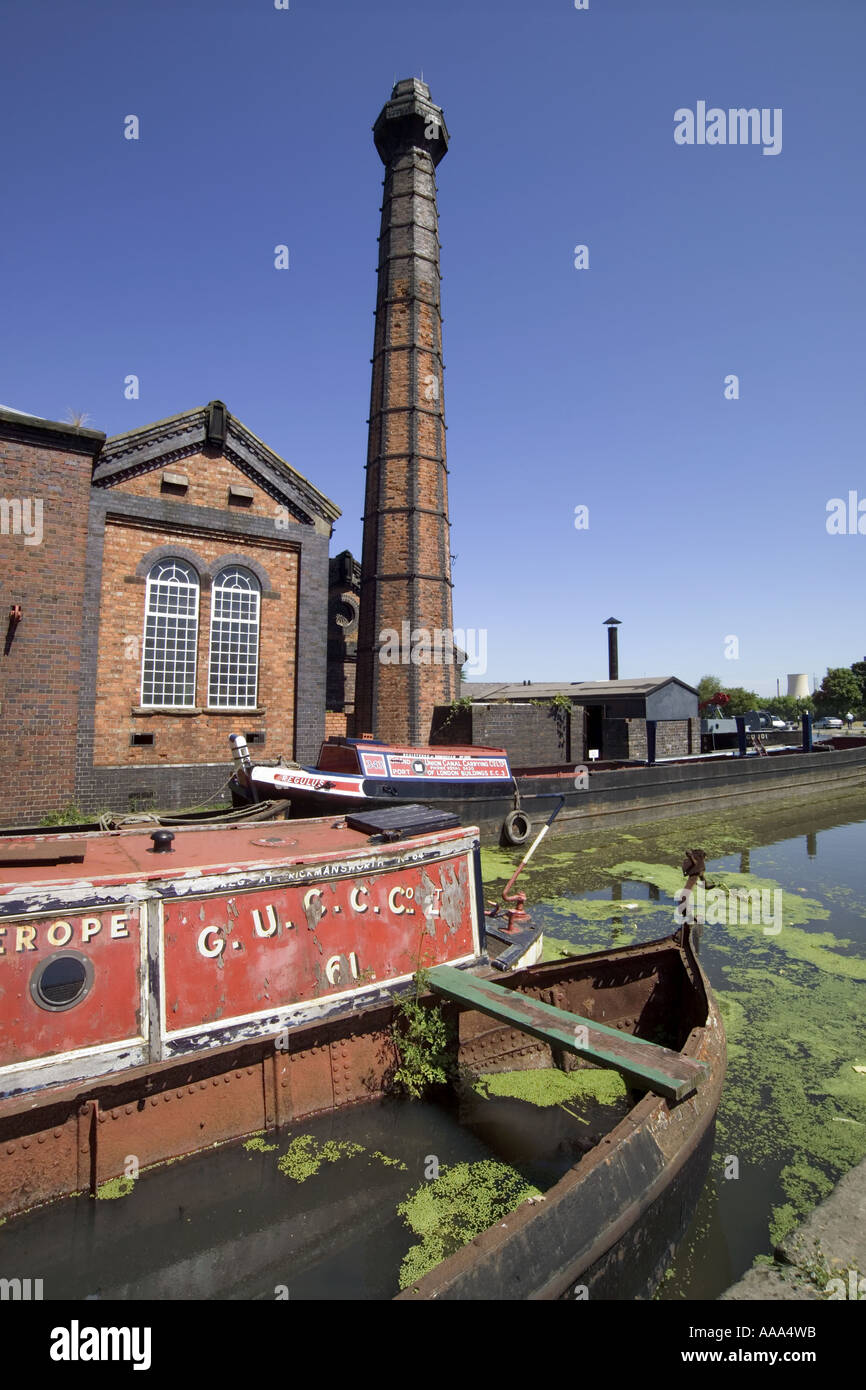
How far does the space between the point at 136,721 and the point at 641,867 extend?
10.7 meters

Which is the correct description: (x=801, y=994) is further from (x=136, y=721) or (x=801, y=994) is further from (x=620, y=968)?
(x=136, y=721)

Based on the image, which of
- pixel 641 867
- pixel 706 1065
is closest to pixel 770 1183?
pixel 706 1065

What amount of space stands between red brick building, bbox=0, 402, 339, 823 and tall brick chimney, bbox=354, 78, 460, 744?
11.0 ft

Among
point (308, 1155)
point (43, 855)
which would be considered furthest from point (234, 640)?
point (308, 1155)

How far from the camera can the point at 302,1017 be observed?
4.40m

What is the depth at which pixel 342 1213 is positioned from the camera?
3.77 meters

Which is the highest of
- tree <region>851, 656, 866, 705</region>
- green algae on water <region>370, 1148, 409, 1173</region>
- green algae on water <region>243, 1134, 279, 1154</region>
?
tree <region>851, 656, 866, 705</region>

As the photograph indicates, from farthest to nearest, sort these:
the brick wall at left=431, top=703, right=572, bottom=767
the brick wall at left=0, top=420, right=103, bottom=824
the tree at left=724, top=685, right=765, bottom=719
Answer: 1. the tree at left=724, top=685, right=765, bottom=719
2. the brick wall at left=431, top=703, right=572, bottom=767
3. the brick wall at left=0, top=420, right=103, bottom=824

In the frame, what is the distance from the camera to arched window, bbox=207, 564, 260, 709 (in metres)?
15.3

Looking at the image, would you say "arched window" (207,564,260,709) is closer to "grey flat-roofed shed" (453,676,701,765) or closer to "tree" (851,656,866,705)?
"grey flat-roofed shed" (453,676,701,765)

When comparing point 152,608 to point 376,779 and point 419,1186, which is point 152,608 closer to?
point 376,779

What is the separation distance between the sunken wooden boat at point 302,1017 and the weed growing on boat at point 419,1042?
0.26 ft

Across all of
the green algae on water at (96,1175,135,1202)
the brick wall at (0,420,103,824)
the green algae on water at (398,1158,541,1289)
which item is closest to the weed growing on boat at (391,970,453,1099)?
the green algae on water at (398,1158,541,1289)

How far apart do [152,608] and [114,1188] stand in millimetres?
12553
